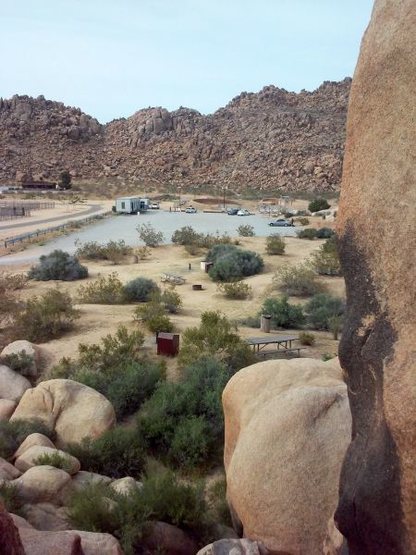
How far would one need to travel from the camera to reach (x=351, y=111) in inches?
167

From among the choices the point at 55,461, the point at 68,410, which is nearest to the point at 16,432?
the point at 68,410

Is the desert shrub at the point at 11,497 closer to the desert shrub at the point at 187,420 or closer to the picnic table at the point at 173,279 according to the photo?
the desert shrub at the point at 187,420

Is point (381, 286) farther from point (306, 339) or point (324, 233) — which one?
point (324, 233)

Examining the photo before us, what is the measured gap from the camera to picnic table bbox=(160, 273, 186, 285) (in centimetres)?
2260

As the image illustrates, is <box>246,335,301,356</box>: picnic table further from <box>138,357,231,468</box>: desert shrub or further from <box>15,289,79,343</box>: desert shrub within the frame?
<box>15,289,79,343</box>: desert shrub

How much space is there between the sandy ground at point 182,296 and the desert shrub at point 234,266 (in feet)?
1.40

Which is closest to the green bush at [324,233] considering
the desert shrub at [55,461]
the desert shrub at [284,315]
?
the desert shrub at [284,315]

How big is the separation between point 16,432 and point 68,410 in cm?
95

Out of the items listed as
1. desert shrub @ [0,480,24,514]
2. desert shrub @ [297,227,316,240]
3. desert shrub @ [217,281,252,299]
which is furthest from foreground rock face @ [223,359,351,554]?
desert shrub @ [297,227,316,240]

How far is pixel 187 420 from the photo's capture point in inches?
368

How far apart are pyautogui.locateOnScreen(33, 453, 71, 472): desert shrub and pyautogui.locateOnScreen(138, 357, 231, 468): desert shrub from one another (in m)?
1.75

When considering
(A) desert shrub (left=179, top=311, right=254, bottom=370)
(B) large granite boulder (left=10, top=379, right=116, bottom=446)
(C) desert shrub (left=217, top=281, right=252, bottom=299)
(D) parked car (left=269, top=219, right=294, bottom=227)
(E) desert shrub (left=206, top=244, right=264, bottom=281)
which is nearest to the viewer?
(B) large granite boulder (left=10, top=379, right=116, bottom=446)

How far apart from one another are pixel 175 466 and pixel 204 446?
524 millimetres

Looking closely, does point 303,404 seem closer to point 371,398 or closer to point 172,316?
point 371,398
